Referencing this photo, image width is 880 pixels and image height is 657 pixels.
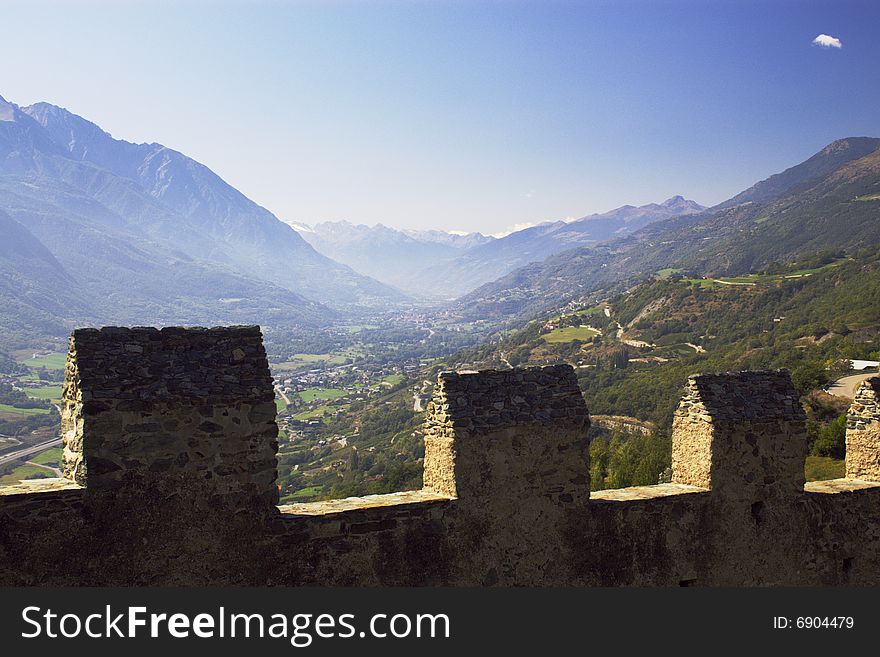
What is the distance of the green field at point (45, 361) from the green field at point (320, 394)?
205 feet

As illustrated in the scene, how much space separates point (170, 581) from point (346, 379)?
170813 millimetres

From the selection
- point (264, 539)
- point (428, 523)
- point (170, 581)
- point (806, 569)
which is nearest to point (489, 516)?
point (428, 523)

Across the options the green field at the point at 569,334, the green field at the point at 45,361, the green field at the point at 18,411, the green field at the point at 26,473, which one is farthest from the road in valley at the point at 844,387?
the green field at the point at 45,361

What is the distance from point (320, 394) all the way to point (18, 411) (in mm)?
57765

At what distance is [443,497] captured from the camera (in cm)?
729

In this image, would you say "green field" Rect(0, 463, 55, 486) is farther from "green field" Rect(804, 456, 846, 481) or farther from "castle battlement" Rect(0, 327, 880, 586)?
"castle battlement" Rect(0, 327, 880, 586)

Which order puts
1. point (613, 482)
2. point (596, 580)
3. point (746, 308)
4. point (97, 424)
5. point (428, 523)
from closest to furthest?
point (97, 424) → point (428, 523) → point (596, 580) → point (613, 482) → point (746, 308)

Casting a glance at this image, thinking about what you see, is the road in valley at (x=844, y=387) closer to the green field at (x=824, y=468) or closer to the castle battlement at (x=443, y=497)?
the green field at (x=824, y=468)

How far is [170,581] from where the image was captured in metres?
6.22

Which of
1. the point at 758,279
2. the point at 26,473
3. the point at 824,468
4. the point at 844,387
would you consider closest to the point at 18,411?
the point at 26,473

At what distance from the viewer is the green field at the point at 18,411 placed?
109 meters

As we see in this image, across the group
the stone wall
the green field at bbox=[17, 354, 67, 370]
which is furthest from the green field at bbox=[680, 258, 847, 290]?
the green field at bbox=[17, 354, 67, 370]

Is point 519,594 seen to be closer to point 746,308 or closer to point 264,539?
point 264,539

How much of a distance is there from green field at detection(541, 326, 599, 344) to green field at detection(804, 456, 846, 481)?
97.9 meters
